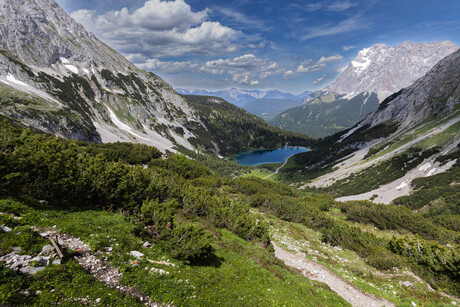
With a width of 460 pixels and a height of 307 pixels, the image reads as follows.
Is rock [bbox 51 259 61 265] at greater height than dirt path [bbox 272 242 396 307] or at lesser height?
greater

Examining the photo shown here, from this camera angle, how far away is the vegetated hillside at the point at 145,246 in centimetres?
832

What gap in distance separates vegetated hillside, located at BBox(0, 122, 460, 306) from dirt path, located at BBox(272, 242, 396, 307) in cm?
89

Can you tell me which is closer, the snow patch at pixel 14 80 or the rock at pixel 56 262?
the rock at pixel 56 262

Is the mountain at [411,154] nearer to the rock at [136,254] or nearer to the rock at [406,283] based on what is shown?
the rock at [406,283]

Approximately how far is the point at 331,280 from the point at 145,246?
15.4 m

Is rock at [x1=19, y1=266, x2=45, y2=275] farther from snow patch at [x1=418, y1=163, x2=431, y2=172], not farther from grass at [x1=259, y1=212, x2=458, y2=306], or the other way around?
snow patch at [x1=418, y1=163, x2=431, y2=172]

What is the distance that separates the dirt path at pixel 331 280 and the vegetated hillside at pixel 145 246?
2.93ft

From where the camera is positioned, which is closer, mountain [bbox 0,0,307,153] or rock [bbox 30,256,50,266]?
rock [bbox 30,256,50,266]

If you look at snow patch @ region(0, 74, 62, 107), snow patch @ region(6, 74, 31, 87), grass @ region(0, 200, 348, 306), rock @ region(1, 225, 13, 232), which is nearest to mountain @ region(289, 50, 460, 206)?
grass @ region(0, 200, 348, 306)

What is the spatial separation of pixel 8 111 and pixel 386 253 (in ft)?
423

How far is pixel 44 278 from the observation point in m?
7.54

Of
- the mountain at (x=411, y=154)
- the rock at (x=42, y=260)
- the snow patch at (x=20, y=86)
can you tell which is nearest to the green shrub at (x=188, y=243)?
the rock at (x=42, y=260)

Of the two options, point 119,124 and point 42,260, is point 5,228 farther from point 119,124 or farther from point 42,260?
point 119,124

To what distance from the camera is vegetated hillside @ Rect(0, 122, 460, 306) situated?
8320 millimetres
